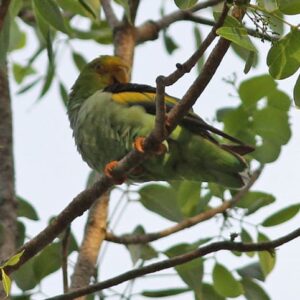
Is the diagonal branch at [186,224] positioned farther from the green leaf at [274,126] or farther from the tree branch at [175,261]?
the tree branch at [175,261]

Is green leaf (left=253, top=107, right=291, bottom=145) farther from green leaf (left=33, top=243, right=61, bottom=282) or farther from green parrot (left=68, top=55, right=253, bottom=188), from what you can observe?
green leaf (left=33, top=243, right=61, bottom=282)

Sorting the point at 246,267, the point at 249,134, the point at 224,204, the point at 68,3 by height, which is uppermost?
the point at 68,3

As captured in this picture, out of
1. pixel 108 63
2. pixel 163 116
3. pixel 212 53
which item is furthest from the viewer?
pixel 108 63

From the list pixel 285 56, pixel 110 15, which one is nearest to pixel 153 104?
pixel 110 15

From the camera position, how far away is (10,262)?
2.35m

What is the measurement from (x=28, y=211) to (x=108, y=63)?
978 mm

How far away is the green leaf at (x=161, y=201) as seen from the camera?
3721 mm

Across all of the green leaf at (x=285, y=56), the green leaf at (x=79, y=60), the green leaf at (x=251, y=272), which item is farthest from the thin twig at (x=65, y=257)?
the green leaf at (x=79, y=60)

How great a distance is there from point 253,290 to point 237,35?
1.81m

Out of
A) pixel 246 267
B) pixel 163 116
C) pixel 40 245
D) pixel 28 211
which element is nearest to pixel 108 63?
pixel 28 211

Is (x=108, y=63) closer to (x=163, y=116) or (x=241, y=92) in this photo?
(x=241, y=92)

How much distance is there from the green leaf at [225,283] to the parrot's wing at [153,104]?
527 millimetres

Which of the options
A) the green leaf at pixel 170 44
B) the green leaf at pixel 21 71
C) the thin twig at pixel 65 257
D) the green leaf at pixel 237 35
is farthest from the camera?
the green leaf at pixel 21 71

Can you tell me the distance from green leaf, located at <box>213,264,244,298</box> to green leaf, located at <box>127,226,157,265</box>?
299 millimetres
